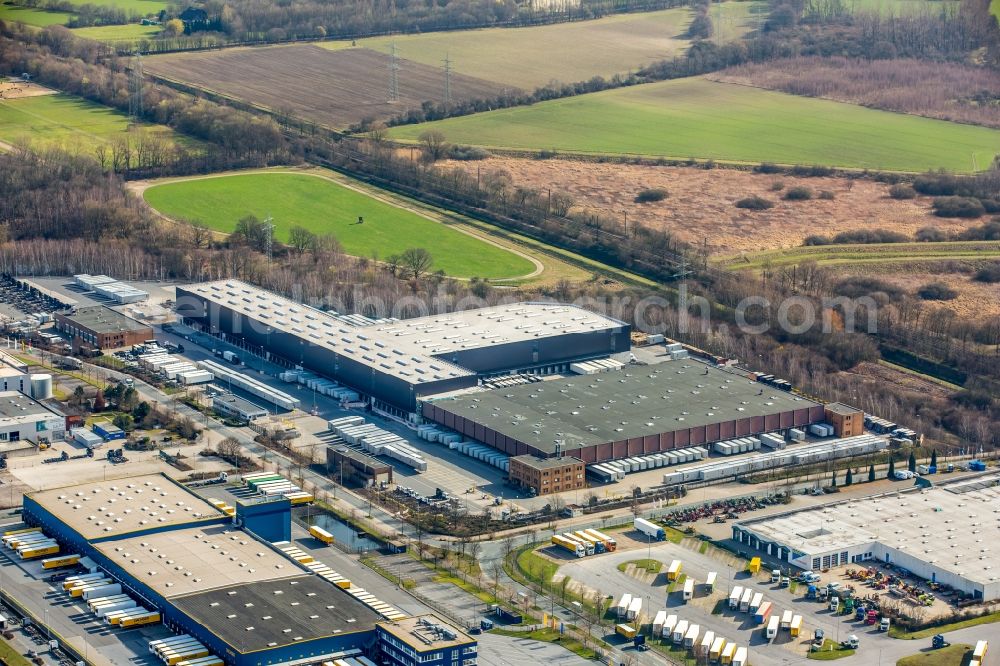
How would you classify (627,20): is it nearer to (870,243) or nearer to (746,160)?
(746,160)

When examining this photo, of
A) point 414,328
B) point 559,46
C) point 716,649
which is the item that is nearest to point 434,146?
point 559,46

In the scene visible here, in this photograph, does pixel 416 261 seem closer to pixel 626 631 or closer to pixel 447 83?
pixel 447 83

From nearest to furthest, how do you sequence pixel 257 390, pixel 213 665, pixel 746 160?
1. pixel 213 665
2. pixel 257 390
3. pixel 746 160

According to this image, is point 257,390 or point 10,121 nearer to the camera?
point 257,390

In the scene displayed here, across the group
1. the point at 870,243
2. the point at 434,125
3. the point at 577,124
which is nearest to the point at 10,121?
the point at 434,125

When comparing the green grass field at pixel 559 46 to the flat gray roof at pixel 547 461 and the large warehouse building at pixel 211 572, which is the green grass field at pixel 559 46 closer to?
the flat gray roof at pixel 547 461

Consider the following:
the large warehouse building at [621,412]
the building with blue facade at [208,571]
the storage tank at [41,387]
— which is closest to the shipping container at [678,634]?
the building with blue facade at [208,571]

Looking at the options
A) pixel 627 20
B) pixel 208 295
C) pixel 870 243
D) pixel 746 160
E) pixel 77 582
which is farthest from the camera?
pixel 627 20
